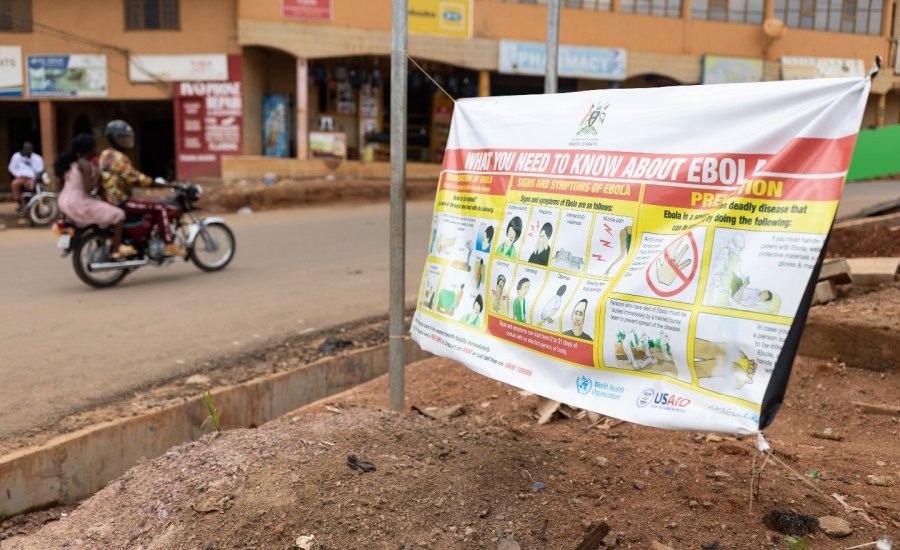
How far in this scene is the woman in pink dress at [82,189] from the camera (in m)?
8.06

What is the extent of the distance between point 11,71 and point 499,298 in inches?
883

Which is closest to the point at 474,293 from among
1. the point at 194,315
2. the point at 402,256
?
the point at 402,256

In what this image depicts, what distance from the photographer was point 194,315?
705 centimetres

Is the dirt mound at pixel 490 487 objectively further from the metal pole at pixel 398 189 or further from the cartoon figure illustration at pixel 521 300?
the cartoon figure illustration at pixel 521 300

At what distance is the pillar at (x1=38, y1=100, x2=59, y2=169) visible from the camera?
21.4 m

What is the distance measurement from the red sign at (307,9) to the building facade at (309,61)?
29mm

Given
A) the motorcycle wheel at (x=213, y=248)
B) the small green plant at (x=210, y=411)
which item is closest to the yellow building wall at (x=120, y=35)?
the motorcycle wheel at (x=213, y=248)

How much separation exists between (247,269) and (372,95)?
1507 centimetres

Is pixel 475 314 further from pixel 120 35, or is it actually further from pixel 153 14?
pixel 120 35

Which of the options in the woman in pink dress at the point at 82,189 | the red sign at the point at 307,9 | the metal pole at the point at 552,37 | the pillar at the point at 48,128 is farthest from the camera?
the pillar at the point at 48,128

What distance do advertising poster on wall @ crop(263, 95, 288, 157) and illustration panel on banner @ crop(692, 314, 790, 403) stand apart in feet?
67.4

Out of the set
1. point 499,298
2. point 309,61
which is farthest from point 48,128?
point 499,298

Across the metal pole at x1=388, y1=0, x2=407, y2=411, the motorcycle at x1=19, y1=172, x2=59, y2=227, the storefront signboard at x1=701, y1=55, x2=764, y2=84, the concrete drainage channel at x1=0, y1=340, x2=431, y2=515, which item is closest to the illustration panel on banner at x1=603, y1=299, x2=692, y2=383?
the metal pole at x1=388, y1=0, x2=407, y2=411

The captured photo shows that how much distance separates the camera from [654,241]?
2.72 metres
